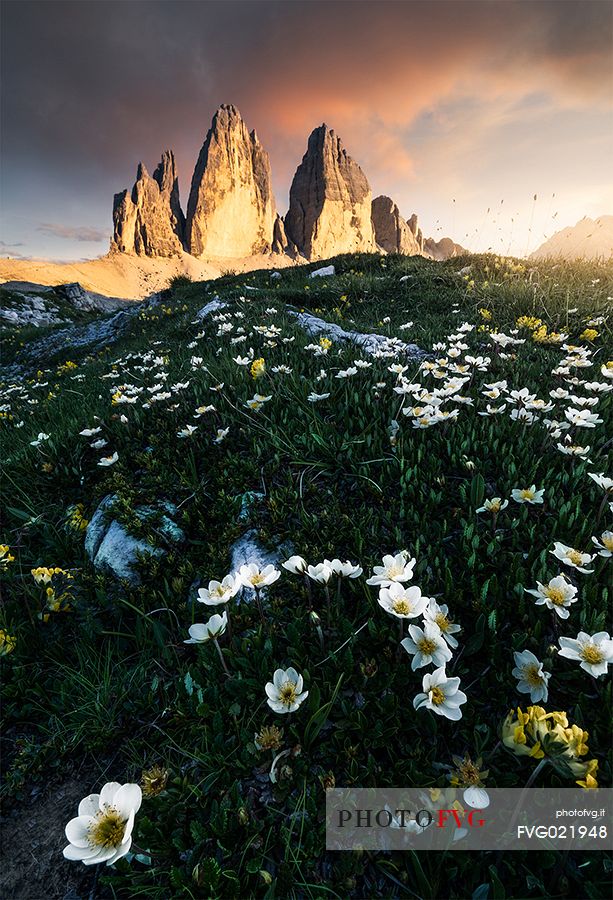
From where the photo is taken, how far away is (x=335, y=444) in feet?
10.1

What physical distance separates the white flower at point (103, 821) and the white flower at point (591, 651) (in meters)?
1.55

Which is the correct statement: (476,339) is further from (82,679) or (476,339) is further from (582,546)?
(82,679)

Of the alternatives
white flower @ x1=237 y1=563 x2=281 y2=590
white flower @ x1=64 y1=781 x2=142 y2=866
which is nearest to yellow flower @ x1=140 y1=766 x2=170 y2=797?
white flower @ x1=64 y1=781 x2=142 y2=866

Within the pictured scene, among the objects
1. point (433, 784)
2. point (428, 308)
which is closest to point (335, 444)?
point (433, 784)

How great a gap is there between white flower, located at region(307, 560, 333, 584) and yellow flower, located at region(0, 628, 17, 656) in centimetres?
154

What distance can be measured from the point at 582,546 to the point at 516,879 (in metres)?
1.48

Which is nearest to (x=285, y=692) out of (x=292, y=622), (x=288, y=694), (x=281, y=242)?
(x=288, y=694)

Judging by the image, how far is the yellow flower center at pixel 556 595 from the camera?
5.62ft

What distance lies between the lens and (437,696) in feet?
4.92

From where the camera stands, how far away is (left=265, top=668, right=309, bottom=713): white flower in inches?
62.0

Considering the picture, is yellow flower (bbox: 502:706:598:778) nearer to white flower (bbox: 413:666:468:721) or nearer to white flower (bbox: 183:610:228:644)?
white flower (bbox: 413:666:468:721)

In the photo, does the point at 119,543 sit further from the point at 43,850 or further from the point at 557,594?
the point at 557,594

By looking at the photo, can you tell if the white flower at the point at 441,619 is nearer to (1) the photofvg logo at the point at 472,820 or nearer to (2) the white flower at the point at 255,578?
(1) the photofvg logo at the point at 472,820

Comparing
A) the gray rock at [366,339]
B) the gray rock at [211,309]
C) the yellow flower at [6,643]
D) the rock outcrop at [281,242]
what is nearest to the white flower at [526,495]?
the gray rock at [366,339]
